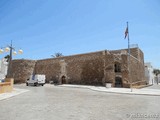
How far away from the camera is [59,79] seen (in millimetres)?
35281

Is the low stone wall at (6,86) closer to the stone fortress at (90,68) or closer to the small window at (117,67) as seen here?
the stone fortress at (90,68)

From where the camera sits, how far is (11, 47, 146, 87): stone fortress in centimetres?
2527

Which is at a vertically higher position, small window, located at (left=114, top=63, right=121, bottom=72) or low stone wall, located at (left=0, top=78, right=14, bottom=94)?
small window, located at (left=114, top=63, right=121, bottom=72)

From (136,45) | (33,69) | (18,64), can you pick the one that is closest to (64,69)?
(33,69)

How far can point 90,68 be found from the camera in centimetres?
3092

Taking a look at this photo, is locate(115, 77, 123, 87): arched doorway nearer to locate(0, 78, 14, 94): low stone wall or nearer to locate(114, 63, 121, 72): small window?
locate(114, 63, 121, 72): small window

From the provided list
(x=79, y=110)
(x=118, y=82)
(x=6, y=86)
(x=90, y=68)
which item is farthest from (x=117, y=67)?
(x=79, y=110)

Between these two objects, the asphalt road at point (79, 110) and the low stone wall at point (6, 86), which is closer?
the asphalt road at point (79, 110)

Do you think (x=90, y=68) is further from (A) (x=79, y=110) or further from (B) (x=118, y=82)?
(A) (x=79, y=110)

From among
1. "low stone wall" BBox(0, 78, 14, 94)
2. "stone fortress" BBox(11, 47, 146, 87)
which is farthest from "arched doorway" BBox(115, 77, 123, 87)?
"low stone wall" BBox(0, 78, 14, 94)

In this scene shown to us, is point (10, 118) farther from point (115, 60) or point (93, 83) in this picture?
point (93, 83)

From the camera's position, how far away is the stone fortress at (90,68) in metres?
25.3

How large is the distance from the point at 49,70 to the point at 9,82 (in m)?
20.7

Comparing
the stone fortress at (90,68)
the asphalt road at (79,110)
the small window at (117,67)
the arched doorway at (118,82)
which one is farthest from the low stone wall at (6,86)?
the small window at (117,67)
